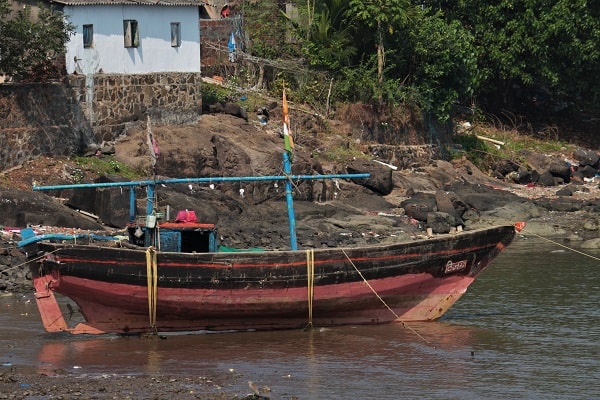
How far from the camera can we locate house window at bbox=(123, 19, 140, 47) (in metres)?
32.8

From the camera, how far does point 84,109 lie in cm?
3169

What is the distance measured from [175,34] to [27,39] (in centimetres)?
628

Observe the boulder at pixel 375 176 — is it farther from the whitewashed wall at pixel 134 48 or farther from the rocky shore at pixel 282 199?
the whitewashed wall at pixel 134 48

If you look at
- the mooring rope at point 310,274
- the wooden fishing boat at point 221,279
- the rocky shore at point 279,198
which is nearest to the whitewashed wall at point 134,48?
the rocky shore at point 279,198

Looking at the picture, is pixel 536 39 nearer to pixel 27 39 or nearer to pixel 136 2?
pixel 136 2

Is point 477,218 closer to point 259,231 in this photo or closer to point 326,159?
point 326,159

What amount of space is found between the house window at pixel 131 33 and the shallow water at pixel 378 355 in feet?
41.0

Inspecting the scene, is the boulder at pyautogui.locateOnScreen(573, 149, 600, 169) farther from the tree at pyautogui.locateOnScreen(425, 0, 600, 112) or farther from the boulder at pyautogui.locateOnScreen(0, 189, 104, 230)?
the boulder at pyautogui.locateOnScreen(0, 189, 104, 230)

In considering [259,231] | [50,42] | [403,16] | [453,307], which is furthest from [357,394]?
[403,16]

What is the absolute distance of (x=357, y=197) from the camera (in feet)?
108

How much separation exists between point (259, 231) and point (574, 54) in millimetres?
18820

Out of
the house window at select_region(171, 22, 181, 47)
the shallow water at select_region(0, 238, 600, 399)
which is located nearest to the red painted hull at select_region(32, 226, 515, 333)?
the shallow water at select_region(0, 238, 600, 399)

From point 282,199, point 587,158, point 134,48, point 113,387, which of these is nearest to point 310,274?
point 113,387

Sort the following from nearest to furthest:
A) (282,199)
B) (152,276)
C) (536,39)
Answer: (152,276) → (282,199) → (536,39)
